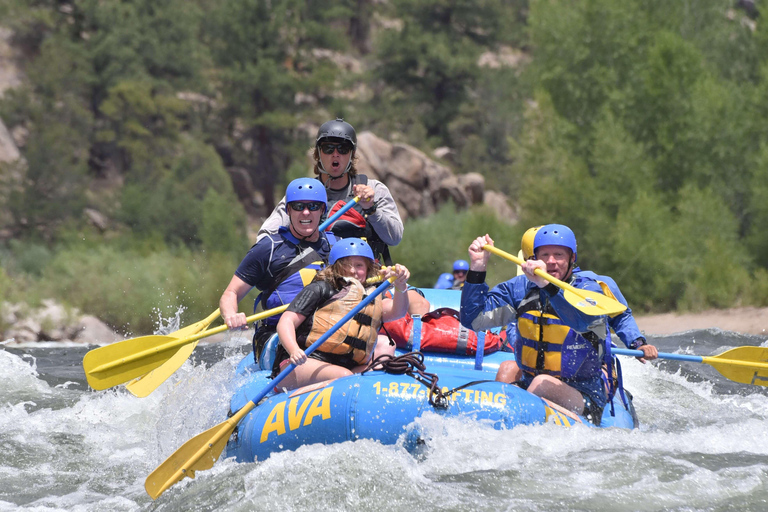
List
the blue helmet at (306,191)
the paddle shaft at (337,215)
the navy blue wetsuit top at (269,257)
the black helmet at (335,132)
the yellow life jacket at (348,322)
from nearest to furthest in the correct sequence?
the yellow life jacket at (348,322) < the blue helmet at (306,191) < the navy blue wetsuit top at (269,257) < the paddle shaft at (337,215) < the black helmet at (335,132)

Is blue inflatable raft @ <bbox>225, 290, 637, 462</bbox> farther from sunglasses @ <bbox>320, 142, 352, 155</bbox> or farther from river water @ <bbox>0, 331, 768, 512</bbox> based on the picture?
sunglasses @ <bbox>320, 142, 352, 155</bbox>

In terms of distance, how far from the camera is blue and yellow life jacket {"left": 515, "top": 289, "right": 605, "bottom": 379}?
173 inches

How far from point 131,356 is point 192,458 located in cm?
85

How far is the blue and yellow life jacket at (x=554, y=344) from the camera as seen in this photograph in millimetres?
4395

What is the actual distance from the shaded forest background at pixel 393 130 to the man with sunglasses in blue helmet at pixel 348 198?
Result: 9.38m

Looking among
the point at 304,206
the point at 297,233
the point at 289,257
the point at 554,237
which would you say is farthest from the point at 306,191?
the point at 554,237

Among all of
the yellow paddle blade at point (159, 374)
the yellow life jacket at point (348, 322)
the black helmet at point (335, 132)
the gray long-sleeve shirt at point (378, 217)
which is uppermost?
the black helmet at point (335, 132)

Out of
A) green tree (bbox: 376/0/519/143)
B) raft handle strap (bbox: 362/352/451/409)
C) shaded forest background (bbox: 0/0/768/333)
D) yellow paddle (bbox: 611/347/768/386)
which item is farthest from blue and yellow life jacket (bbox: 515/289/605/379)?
green tree (bbox: 376/0/519/143)

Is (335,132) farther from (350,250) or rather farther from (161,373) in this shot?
(161,373)

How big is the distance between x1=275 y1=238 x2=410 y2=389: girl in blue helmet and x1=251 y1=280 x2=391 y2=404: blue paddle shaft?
9 centimetres

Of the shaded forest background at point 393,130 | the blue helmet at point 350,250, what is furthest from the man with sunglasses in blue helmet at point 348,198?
the shaded forest background at point 393,130

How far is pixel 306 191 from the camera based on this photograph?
4.86 meters

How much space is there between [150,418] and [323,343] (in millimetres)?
2593

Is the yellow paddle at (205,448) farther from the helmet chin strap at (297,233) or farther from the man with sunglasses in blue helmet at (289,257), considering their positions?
the helmet chin strap at (297,233)
